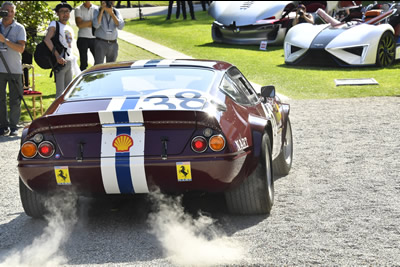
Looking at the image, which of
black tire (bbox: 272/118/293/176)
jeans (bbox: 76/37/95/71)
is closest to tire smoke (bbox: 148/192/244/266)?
black tire (bbox: 272/118/293/176)

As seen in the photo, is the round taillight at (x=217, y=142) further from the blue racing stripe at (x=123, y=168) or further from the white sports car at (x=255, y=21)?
the white sports car at (x=255, y=21)

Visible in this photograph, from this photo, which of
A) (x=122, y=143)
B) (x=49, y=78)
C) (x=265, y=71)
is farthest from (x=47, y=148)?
(x=265, y=71)

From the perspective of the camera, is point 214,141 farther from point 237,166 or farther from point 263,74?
point 263,74

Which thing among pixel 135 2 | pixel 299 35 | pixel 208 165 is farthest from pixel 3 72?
pixel 135 2

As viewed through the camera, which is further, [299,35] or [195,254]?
[299,35]

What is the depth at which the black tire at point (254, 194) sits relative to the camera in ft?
19.8

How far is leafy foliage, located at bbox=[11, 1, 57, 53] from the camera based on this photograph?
14.4 meters

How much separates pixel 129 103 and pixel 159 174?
603mm

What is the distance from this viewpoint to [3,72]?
1084cm

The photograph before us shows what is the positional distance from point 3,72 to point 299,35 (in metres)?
8.88

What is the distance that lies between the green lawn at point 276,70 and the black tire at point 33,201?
8.57 meters

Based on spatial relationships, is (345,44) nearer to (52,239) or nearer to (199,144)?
(199,144)

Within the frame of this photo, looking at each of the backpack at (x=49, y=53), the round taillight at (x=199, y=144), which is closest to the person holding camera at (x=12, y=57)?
the backpack at (x=49, y=53)

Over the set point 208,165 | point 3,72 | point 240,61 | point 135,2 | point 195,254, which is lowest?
point 135,2
